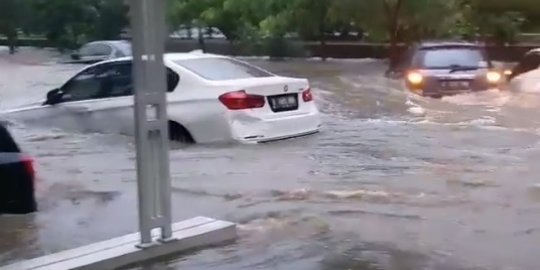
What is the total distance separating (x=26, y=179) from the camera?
909 centimetres

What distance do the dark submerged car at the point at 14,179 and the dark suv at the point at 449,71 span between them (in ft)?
42.8

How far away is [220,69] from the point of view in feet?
48.7

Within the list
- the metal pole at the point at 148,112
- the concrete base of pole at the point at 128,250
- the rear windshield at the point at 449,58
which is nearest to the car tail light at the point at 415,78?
the rear windshield at the point at 449,58

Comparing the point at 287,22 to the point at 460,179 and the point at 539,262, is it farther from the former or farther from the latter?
the point at 539,262

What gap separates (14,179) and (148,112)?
1629mm

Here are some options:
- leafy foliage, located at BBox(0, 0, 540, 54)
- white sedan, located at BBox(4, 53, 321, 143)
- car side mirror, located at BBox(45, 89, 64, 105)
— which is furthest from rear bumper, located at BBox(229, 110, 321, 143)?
leafy foliage, located at BBox(0, 0, 540, 54)

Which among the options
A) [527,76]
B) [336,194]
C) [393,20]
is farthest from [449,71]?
[393,20]

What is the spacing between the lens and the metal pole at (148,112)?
306 inches

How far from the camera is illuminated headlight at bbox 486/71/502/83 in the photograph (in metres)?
21.9

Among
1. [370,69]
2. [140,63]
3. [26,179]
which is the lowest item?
[370,69]

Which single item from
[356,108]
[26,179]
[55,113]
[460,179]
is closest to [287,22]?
[356,108]

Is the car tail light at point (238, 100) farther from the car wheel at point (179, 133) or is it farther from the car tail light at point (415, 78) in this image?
the car tail light at point (415, 78)

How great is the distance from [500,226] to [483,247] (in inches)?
35.5

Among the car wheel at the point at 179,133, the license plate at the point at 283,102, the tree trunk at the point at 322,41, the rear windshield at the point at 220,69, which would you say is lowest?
the tree trunk at the point at 322,41
